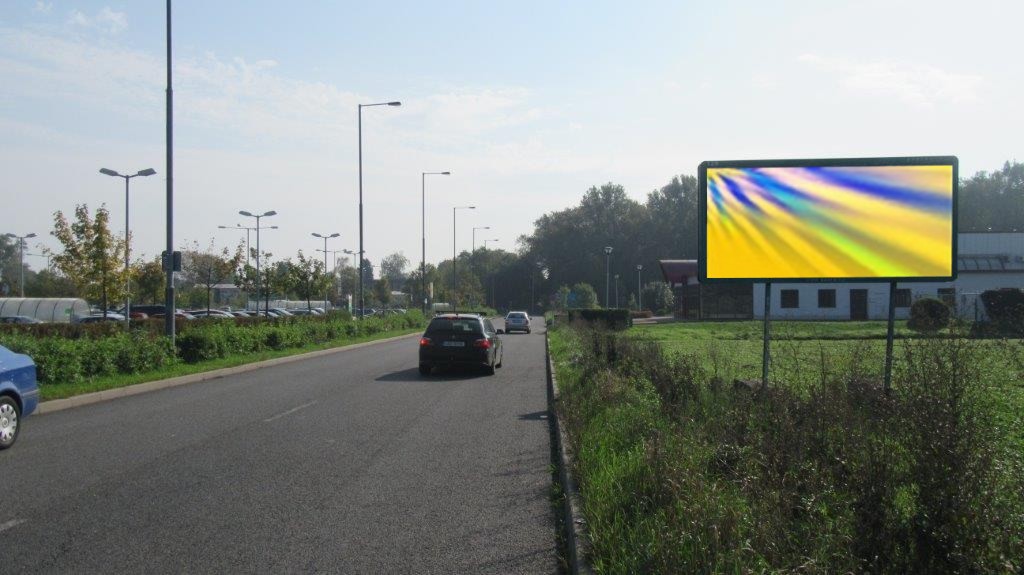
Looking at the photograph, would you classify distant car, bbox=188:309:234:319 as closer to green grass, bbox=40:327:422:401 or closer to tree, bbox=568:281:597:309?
green grass, bbox=40:327:422:401

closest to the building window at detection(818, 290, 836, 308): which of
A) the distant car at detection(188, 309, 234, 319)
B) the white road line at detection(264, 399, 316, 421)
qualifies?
the distant car at detection(188, 309, 234, 319)

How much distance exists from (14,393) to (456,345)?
37.2 feet

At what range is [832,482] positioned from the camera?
5.34 metres

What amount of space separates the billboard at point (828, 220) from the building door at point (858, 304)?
48.3 meters

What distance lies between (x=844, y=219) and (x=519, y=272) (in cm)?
12240

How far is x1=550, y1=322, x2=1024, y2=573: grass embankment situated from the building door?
164ft

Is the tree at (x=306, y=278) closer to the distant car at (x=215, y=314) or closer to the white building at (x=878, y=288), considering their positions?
the distant car at (x=215, y=314)

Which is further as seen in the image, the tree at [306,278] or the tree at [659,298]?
the tree at [659,298]

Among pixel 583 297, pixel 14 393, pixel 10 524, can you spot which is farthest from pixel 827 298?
pixel 10 524

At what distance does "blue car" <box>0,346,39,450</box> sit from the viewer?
32.2 feet

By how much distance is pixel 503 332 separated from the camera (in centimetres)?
5425

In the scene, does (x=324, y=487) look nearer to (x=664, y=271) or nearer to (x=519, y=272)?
(x=664, y=271)

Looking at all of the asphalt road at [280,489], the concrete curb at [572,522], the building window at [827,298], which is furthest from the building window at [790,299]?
→ the concrete curb at [572,522]

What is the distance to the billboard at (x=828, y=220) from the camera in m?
9.84
